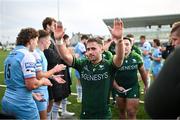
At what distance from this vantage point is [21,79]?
191 inches

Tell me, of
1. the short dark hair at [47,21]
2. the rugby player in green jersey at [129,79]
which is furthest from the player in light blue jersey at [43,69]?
the rugby player in green jersey at [129,79]

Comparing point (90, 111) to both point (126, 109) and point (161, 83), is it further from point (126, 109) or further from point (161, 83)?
point (161, 83)

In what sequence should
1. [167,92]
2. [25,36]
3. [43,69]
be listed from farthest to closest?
[43,69] → [25,36] → [167,92]

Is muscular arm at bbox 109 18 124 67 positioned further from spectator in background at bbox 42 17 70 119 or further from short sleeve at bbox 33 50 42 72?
spectator in background at bbox 42 17 70 119

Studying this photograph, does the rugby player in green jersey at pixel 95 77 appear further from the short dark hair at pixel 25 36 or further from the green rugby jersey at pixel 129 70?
the green rugby jersey at pixel 129 70

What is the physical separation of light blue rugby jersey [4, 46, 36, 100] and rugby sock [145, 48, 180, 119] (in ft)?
9.26

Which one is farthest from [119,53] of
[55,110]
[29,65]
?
[55,110]

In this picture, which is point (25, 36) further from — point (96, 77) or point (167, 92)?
point (167, 92)

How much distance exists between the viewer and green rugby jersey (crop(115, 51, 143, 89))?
694 centimetres

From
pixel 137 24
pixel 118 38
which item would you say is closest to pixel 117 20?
pixel 118 38

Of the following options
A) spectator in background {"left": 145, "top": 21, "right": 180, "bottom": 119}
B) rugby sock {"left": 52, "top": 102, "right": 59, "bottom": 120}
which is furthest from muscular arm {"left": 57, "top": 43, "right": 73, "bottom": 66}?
rugby sock {"left": 52, "top": 102, "right": 59, "bottom": 120}

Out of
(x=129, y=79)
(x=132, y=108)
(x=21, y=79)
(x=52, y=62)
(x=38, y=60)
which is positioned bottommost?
(x=132, y=108)

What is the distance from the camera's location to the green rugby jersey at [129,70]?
6938 mm

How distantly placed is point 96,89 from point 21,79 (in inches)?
40.8
